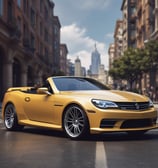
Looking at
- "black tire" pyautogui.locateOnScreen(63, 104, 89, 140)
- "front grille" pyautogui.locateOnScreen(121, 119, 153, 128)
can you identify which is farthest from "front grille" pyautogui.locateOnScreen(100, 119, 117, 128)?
"black tire" pyautogui.locateOnScreen(63, 104, 89, 140)

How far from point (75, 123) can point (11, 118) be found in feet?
8.39

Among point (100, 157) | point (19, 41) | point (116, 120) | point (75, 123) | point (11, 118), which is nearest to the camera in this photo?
point (100, 157)

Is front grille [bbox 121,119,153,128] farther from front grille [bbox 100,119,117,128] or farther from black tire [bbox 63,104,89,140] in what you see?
black tire [bbox 63,104,89,140]

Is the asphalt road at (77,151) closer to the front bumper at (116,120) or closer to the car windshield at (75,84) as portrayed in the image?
the front bumper at (116,120)

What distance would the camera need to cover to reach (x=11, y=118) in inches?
399

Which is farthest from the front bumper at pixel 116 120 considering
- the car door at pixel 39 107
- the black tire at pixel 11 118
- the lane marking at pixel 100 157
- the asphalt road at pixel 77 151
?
the black tire at pixel 11 118

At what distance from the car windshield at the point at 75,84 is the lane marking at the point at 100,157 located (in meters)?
1.95

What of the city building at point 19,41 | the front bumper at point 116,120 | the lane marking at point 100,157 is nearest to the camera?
the lane marking at point 100,157

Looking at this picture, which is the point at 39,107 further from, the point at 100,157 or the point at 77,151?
the point at 100,157

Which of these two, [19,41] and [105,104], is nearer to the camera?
[105,104]

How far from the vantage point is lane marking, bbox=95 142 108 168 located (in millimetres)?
5348

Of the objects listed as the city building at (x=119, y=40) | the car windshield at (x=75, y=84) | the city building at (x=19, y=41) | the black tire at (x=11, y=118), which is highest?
the city building at (x=119, y=40)

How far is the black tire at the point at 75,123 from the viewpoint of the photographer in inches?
311

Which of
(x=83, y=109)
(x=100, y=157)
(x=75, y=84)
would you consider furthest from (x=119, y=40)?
(x=100, y=157)
